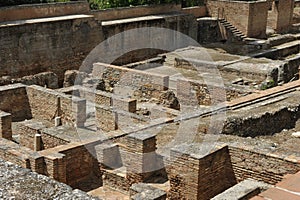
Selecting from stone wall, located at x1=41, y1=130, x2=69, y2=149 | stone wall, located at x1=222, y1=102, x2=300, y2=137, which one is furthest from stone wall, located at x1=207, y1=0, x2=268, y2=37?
stone wall, located at x1=41, y1=130, x2=69, y2=149

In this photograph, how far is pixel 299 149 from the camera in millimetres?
9266

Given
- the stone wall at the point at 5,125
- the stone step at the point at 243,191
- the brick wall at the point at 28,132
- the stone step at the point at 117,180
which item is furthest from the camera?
the stone wall at the point at 5,125

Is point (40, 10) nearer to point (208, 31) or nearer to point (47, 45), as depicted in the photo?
point (47, 45)

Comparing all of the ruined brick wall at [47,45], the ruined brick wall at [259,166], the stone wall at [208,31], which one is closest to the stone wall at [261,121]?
the ruined brick wall at [259,166]

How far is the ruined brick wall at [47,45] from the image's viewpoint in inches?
646

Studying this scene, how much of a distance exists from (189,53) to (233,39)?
534 cm

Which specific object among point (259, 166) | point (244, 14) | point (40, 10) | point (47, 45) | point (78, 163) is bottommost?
point (78, 163)

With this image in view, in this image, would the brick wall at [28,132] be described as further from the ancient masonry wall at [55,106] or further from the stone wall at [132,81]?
the stone wall at [132,81]

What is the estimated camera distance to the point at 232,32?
973 inches

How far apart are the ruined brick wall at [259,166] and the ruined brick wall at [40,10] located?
37.2 feet

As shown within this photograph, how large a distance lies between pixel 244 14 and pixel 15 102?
1429 cm

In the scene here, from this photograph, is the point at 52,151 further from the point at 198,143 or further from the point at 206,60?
the point at 206,60

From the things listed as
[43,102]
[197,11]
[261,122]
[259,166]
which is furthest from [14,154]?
[197,11]

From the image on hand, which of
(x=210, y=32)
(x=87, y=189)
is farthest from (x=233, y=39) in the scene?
(x=87, y=189)
